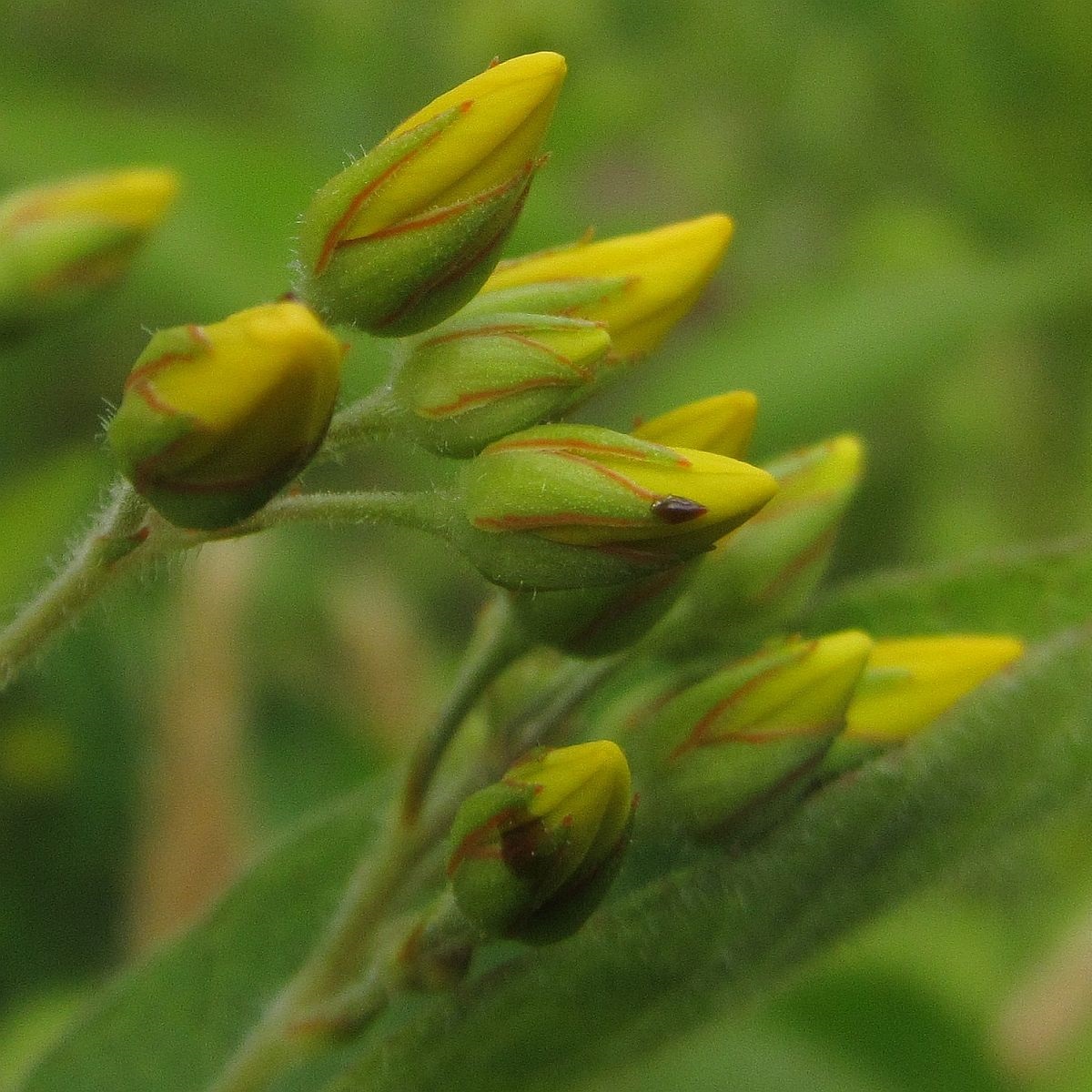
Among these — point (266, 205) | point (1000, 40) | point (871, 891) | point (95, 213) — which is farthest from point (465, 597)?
point (871, 891)

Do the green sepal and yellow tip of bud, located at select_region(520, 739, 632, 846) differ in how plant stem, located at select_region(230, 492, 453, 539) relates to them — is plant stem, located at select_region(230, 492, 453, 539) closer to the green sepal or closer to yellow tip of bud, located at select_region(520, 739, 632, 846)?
the green sepal

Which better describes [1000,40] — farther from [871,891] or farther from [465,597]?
[871,891]

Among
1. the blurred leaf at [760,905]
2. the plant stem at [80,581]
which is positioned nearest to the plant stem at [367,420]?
the plant stem at [80,581]

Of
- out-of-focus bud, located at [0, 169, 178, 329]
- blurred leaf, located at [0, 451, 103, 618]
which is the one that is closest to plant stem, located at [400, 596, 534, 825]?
out-of-focus bud, located at [0, 169, 178, 329]

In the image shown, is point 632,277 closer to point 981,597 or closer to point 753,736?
point 753,736

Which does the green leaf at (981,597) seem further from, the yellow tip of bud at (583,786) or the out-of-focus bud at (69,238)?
the out-of-focus bud at (69,238)

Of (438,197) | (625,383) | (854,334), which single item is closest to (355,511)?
(438,197)

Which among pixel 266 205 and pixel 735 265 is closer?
pixel 266 205
